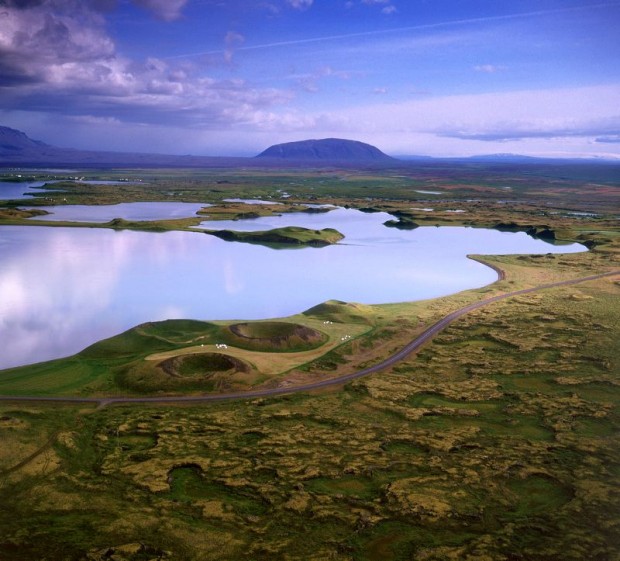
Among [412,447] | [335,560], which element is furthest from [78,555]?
[412,447]

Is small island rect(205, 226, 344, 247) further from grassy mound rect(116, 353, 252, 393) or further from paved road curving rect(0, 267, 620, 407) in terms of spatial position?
grassy mound rect(116, 353, 252, 393)

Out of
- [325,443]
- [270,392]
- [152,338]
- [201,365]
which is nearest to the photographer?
[325,443]

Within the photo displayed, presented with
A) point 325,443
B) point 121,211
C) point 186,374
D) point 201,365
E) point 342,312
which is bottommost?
point 325,443

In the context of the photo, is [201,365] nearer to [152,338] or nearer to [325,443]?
[152,338]

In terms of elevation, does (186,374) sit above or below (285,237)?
below

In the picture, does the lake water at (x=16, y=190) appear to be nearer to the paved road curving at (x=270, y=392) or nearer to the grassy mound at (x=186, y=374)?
the grassy mound at (x=186, y=374)

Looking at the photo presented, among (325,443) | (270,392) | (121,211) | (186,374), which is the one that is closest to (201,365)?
(186,374)

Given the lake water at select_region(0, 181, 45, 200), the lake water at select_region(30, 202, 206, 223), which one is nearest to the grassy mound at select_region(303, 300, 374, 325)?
the lake water at select_region(30, 202, 206, 223)
